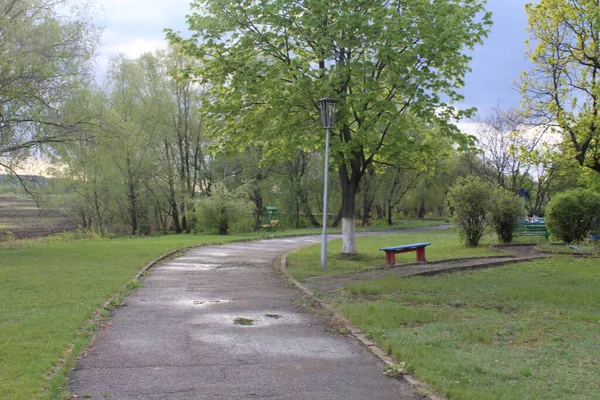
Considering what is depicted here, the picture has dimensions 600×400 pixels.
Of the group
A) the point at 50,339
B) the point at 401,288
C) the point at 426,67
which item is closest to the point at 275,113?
the point at 426,67

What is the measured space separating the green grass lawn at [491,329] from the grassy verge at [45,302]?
3.66 m

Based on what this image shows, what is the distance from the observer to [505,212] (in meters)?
20.6

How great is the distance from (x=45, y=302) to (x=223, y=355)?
422 cm

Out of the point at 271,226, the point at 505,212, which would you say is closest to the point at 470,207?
the point at 505,212

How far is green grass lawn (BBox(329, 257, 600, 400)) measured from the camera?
5004 millimetres

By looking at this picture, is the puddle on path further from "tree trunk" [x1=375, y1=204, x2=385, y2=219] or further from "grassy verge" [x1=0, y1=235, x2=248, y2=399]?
"tree trunk" [x1=375, y1=204, x2=385, y2=219]

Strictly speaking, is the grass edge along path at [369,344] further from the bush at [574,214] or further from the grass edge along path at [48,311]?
the bush at [574,214]

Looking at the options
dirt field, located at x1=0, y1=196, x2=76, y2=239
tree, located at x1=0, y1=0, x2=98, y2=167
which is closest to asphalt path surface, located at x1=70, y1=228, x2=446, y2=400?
tree, located at x1=0, y1=0, x2=98, y2=167

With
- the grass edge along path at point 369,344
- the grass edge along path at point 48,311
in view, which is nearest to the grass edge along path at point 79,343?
the grass edge along path at point 48,311

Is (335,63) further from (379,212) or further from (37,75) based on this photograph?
(379,212)

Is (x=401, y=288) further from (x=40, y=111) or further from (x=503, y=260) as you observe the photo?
(x=40, y=111)

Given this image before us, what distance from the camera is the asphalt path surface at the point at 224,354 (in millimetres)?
4855

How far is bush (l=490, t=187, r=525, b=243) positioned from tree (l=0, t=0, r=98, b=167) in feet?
50.6

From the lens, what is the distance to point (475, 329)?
725cm
